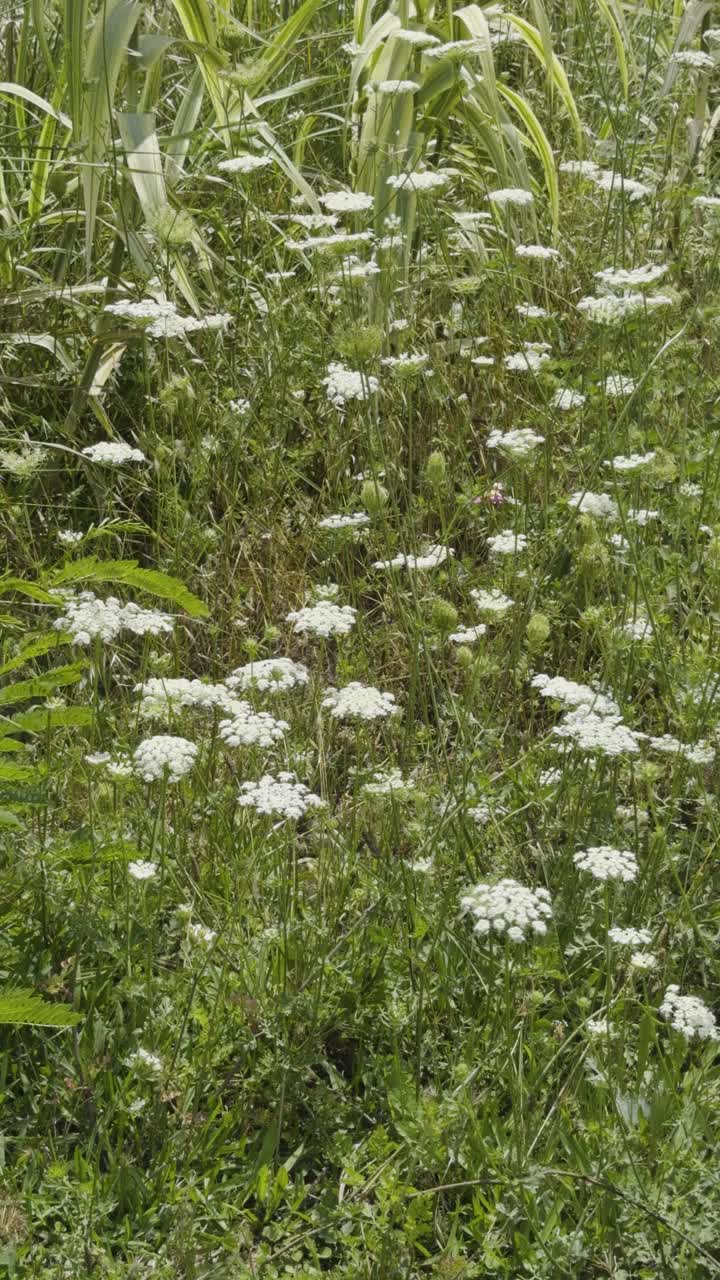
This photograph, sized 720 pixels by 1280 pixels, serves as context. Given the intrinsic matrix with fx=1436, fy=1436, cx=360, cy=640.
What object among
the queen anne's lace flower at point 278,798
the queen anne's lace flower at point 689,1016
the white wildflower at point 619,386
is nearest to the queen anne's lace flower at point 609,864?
the queen anne's lace flower at point 689,1016

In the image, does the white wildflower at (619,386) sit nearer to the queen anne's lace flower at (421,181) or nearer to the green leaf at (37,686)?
the queen anne's lace flower at (421,181)

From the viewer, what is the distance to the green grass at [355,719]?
1980 mm

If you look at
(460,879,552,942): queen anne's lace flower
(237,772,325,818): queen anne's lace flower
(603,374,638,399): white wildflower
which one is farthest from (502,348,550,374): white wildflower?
(460,879,552,942): queen anne's lace flower

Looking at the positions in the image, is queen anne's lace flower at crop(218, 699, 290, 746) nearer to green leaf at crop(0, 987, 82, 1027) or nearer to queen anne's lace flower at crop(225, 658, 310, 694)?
queen anne's lace flower at crop(225, 658, 310, 694)

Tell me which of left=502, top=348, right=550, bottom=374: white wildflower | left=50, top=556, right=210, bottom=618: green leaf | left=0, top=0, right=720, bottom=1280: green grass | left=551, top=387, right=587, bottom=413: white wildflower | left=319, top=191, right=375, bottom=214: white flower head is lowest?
left=0, top=0, right=720, bottom=1280: green grass

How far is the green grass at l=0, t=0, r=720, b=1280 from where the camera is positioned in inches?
78.0

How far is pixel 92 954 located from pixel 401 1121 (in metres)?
0.59

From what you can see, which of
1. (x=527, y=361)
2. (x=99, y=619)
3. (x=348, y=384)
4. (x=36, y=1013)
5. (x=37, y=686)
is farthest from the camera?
(x=527, y=361)

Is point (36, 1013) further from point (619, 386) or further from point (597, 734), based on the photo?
point (619, 386)

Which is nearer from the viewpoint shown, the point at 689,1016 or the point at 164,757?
the point at 689,1016

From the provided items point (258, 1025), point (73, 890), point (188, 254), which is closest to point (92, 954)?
point (73, 890)

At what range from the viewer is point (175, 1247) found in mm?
1869

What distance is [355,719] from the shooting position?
8.29ft

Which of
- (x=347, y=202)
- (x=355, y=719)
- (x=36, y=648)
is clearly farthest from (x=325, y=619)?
(x=347, y=202)
